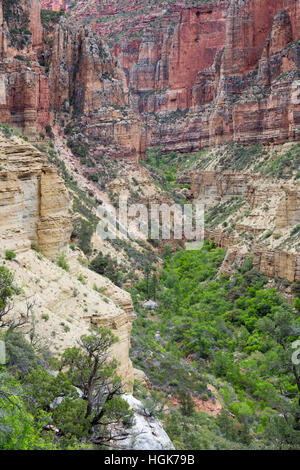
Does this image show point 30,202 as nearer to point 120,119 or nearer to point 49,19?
point 49,19

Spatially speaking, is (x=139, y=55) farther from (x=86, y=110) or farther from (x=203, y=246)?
(x=203, y=246)

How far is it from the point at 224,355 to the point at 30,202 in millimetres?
18352

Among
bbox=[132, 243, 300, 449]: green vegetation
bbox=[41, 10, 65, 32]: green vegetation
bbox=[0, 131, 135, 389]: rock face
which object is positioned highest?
bbox=[41, 10, 65, 32]: green vegetation

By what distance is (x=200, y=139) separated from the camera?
109m

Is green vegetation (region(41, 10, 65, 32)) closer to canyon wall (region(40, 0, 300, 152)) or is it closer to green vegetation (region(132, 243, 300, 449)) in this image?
canyon wall (region(40, 0, 300, 152))

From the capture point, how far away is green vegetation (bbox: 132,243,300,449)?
908 inches

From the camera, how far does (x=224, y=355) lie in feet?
116

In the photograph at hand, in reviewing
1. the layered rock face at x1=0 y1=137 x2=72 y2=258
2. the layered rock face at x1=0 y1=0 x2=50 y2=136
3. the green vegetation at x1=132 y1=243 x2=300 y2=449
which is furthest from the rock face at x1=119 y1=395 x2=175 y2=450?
the layered rock face at x1=0 y1=0 x2=50 y2=136

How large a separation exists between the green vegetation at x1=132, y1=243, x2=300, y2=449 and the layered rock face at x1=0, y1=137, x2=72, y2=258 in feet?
28.0

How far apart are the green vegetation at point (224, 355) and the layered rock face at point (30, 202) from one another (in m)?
8.54

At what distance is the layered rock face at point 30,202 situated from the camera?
20.9 meters

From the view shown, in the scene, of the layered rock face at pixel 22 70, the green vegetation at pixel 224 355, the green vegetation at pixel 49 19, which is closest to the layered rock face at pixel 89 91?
the green vegetation at pixel 49 19

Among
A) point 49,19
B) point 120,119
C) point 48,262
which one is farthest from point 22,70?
point 48,262

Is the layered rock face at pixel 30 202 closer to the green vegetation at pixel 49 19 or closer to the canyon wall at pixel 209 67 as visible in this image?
the green vegetation at pixel 49 19
